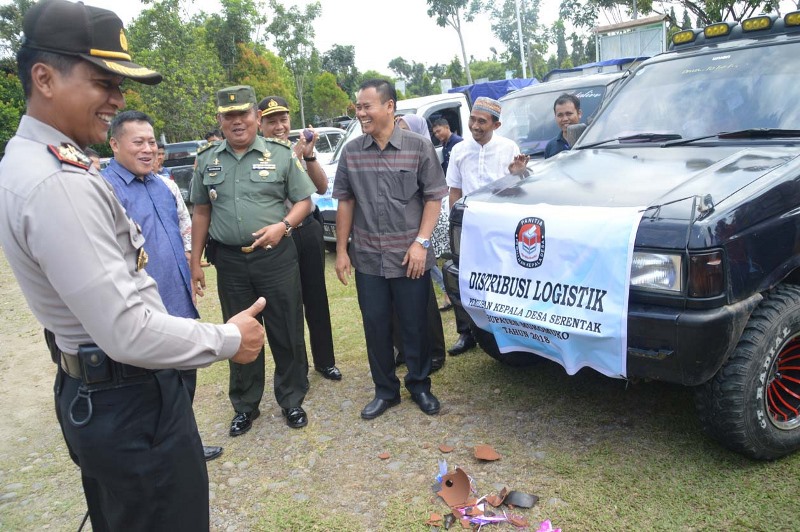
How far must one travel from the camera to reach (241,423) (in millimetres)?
3889

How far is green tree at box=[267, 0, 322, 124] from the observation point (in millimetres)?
38594

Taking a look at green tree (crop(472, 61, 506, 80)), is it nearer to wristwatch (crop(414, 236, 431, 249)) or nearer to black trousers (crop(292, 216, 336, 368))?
black trousers (crop(292, 216, 336, 368))

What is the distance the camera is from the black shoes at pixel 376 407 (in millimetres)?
3855

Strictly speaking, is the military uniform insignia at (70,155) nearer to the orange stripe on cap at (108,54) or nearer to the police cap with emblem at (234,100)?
the orange stripe on cap at (108,54)

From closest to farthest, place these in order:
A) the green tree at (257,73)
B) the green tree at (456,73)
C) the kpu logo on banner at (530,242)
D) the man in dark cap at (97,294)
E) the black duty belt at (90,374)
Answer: the man in dark cap at (97,294) < the black duty belt at (90,374) < the kpu logo on banner at (530,242) < the green tree at (257,73) < the green tree at (456,73)

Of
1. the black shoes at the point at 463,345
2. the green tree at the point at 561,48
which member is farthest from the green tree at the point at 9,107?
the green tree at the point at 561,48

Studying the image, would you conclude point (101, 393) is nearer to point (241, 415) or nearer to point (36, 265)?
point (36, 265)

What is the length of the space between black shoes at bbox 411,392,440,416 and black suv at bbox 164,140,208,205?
11.4 meters

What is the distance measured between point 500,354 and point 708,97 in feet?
6.72

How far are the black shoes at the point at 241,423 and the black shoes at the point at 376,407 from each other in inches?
29.4

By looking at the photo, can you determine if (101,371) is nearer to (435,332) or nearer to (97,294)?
(97,294)

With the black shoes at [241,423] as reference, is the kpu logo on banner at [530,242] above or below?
above

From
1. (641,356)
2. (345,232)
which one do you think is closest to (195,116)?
(345,232)

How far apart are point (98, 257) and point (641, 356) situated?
2.19 m
